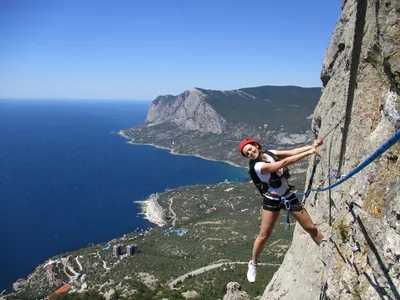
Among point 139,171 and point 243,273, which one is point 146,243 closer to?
point 243,273

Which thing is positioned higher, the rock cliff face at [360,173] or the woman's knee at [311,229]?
the rock cliff face at [360,173]

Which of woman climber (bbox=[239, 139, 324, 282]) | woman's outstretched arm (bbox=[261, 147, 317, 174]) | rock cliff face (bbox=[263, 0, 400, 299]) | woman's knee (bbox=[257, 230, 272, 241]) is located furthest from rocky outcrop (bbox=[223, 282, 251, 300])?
woman's outstretched arm (bbox=[261, 147, 317, 174])

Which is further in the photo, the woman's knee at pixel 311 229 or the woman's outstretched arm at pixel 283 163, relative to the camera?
the woman's knee at pixel 311 229

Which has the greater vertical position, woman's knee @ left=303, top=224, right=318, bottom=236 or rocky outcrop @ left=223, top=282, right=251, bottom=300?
woman's knee @ left=303, top=224, right=318, bottom=236

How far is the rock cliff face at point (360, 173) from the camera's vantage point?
447 centimetres

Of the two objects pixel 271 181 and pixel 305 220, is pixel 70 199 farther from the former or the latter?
pixel 271 181

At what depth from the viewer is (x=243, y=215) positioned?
9425 cm

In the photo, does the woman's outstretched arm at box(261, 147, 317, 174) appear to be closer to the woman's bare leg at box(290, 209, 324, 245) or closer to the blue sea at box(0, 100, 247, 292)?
the woman's bare leg at box(290, 209, 324, 245)

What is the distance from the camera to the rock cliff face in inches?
176

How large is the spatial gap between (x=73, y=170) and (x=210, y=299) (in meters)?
159

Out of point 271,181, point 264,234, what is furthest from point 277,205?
point 264,234

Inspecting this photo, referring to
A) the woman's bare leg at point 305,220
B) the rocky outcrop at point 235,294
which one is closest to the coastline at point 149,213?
the rocky outcrop at point 235,294

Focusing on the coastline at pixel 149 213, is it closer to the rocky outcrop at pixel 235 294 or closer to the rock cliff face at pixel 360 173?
the rocky outcrop at pixel 235 294

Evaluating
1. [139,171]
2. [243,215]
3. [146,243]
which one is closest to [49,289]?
[146,243]
